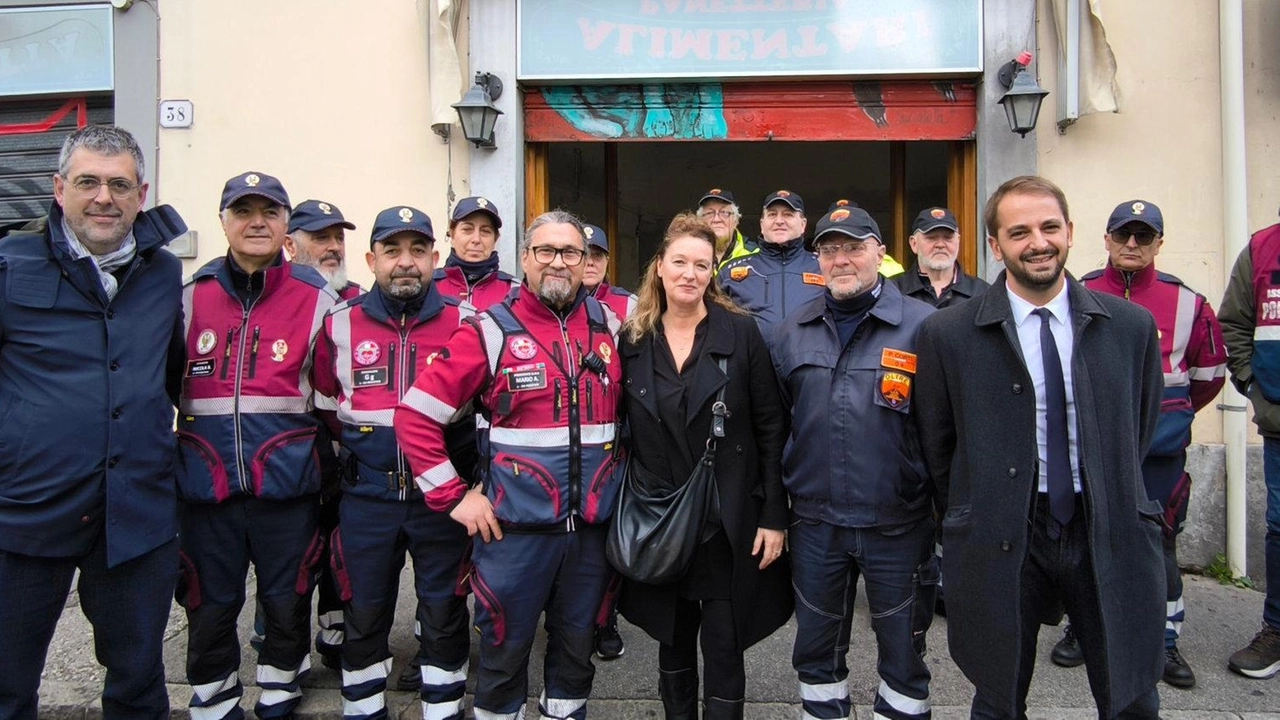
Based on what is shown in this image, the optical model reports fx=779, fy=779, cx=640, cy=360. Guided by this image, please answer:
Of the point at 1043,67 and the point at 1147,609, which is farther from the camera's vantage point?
the point at 1043,67

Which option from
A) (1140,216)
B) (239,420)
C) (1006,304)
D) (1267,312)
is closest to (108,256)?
(239,420)

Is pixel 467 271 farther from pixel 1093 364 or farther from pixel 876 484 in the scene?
pixel 1093 364

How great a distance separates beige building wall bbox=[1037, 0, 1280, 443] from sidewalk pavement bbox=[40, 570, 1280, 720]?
2035 millimetres

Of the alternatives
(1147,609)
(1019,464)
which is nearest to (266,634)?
(1019,464)

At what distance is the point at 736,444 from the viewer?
2756 millimetres

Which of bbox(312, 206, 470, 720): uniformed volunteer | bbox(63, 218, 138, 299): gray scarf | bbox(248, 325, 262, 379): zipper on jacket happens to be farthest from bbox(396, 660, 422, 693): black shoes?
bbox(63, 218, 138, 299): gray scarf

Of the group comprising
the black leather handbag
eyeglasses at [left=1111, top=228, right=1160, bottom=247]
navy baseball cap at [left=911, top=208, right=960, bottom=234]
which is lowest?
the black leather handbag

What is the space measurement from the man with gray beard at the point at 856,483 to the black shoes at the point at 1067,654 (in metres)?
1.43

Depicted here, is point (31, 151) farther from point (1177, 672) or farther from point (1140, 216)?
point (1177, 672)

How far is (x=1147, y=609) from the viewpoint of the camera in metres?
2.31

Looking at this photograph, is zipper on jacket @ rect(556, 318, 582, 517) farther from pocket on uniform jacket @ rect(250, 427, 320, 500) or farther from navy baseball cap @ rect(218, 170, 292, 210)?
navy baseball cap @ rect(218, 170, 292, 210)

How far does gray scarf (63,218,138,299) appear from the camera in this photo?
8.34 ft

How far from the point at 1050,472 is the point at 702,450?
42.8 inches

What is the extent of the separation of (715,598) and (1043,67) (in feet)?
14.9
